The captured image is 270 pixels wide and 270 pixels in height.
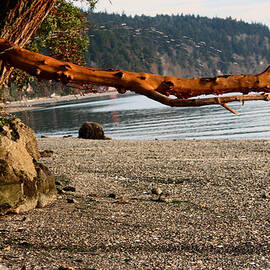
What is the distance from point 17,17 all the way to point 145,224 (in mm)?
4763

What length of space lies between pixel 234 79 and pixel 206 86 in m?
0.46

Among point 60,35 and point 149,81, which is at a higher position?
point 60,35

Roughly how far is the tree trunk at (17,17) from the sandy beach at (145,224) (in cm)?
320

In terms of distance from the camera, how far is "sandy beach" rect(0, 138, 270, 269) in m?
6.55

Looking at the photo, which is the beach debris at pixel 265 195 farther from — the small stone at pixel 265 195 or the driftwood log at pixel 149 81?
the driftwood log at pixel 149 81

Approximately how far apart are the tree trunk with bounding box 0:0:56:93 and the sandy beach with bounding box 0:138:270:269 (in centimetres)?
320

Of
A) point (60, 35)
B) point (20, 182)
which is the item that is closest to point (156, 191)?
point (20, 182)

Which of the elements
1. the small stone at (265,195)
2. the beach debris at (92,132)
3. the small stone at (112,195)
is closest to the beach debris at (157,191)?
the small stone at (112,195)

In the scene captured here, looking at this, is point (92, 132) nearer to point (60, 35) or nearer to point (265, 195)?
point (60, 35)

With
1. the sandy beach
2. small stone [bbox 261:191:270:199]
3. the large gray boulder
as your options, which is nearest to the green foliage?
the sandy beach

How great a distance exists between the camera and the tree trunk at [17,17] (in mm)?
7148

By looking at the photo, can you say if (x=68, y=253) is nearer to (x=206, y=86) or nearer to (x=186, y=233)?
(x=186, y=233)

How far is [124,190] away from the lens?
11297 mm

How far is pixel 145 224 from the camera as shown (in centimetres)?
829
